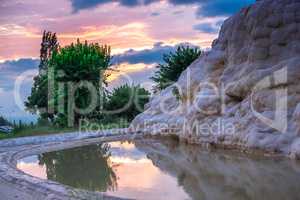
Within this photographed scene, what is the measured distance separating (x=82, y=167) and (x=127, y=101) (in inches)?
747

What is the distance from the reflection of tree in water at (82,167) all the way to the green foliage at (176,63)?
14548 millimetres

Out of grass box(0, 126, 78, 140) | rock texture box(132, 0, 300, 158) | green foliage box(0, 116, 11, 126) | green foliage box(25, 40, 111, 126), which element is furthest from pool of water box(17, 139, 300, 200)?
green foliage box(0, 116, 11, 126)

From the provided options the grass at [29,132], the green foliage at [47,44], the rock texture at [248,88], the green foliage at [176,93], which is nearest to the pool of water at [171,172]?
the rock texture at [248,88]

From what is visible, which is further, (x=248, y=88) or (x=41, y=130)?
(x=41, y=130)

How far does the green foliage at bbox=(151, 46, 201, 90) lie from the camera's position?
28.7 m

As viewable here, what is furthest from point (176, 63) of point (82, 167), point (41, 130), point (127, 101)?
point (82, 167)

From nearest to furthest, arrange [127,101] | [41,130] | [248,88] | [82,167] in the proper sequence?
[82,167]
[248,88]
[41,130]
[127,101]

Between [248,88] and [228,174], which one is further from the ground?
[248,88]

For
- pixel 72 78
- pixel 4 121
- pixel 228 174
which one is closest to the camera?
pixel 228 174

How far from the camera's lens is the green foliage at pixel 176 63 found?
94.1ft

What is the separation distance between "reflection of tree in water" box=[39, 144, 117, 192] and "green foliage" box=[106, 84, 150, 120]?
44.5ft

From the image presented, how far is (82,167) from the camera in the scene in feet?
35.2

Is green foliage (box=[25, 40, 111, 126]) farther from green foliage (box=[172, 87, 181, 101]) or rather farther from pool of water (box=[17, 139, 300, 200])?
pool of water (box=[17, 139, 300, 200])

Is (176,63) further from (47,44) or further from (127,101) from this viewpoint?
(47,44)
